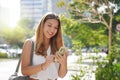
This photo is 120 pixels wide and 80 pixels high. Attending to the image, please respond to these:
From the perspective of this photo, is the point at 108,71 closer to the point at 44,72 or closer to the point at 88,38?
the point at 44,72

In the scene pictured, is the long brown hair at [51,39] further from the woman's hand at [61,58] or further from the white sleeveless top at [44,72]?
the woman's hand at [61,58]

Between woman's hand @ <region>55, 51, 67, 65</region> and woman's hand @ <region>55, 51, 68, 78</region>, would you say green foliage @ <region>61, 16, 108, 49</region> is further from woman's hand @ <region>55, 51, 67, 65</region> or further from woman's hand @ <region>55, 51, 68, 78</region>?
woman's hand @ <region>55, 51, 67, 65</region>

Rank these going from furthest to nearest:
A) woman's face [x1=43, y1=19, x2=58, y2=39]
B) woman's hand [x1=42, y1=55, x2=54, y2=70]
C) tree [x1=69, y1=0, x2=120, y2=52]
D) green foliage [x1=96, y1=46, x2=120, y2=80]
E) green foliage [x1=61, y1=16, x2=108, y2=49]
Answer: green foliage [x1=61, y1=16, x2=108, y2=49], tree [x1=69, y1=0, x2=120, y2=52], green foliage [x1=96, y1=46, x2=120, y2=80], woman's face [x1=43, y1=19, x2=58, y2=39], woman's hand [x1=42, y1=55, x2=54, y2=70]

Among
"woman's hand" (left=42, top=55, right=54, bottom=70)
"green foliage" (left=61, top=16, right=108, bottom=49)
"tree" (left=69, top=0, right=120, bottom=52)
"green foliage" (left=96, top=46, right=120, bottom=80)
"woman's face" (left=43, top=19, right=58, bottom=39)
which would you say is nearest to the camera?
"woman's hand" (left=42, top=55, right=54, bottom=70)

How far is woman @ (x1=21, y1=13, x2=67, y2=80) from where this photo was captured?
11.3 feet

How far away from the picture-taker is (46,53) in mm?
3566

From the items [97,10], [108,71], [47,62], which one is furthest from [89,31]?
[47,62]

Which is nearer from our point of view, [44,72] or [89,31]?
[44,72]

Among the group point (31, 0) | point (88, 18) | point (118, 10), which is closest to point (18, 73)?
point (88, 18)

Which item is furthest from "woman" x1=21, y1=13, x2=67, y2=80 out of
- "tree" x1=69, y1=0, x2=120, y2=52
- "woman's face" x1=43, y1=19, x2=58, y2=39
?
"tree" x1=69, y1=0, x2=120, y2=52

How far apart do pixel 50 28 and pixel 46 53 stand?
0.22 metres

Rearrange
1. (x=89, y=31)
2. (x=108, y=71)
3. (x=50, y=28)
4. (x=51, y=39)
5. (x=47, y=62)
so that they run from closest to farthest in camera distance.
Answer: (x=47, y=62) → (x=50, y=28) → (x=51, y=39) → (x=108, y=71) → (x=89, y=31)

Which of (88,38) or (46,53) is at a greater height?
(46,53)

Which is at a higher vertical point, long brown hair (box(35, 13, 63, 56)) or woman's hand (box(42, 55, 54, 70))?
long brown hair (box(35, 13, 63, 56))
